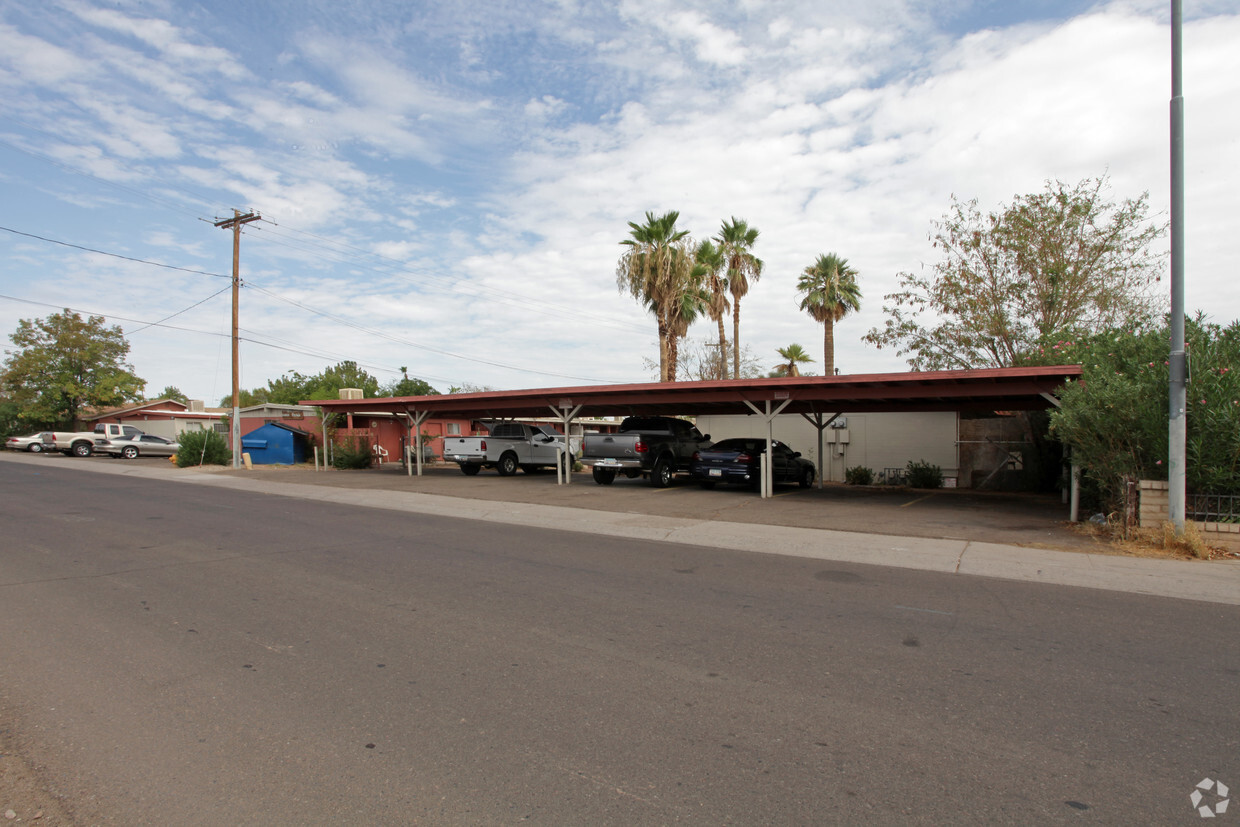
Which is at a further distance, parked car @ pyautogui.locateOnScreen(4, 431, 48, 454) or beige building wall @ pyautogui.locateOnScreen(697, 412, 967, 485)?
parked car @ pyautogui.locateOnScreen(4, 431, 48, 454)

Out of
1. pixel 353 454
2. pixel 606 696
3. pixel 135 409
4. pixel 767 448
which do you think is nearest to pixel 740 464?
pixel 767 448

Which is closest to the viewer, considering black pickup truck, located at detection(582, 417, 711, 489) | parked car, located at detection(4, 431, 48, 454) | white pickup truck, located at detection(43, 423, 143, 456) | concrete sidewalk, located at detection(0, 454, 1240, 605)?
concrete sidewalk, located at detection(0, 454, 1240, 605)

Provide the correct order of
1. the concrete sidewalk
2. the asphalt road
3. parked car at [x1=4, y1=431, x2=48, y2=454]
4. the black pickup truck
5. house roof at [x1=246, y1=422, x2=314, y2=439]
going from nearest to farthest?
the asphalt road, the concrete sidewalk, the black pickup truck, house roof at [x1=246, y1=422, x2=314, y2=439], parked car at [x1=4, y1=431, x2=48, y2=454]

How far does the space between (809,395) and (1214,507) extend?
26.9ft

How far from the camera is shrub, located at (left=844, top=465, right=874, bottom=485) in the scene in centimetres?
2441

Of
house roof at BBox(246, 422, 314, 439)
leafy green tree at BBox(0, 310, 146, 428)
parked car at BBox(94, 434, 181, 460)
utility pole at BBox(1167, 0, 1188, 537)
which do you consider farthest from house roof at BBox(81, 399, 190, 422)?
utility pole at BBox(1167, 0, 1188, 537)

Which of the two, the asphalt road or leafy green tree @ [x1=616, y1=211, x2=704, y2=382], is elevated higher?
leafy green tree @ [x1=616, y1=211, x2=704, y2=382]

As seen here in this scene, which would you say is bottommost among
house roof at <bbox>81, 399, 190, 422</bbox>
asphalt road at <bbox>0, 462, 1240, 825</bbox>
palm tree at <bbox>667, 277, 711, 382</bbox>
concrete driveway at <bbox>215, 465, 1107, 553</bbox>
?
concrete driveway at <bbox>215, 465, 1107, 553</bbox>

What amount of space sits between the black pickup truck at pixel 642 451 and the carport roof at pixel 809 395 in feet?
2.79

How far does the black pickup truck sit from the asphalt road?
38.9 ft

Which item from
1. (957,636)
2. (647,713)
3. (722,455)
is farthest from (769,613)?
(722,455)

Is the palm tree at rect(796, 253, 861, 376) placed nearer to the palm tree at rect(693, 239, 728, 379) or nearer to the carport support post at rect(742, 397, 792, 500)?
the palm tree at rect(693, 239, 728, 379)

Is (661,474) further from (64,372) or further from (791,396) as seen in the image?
(64,372)

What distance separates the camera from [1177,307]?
9711 millimetres
